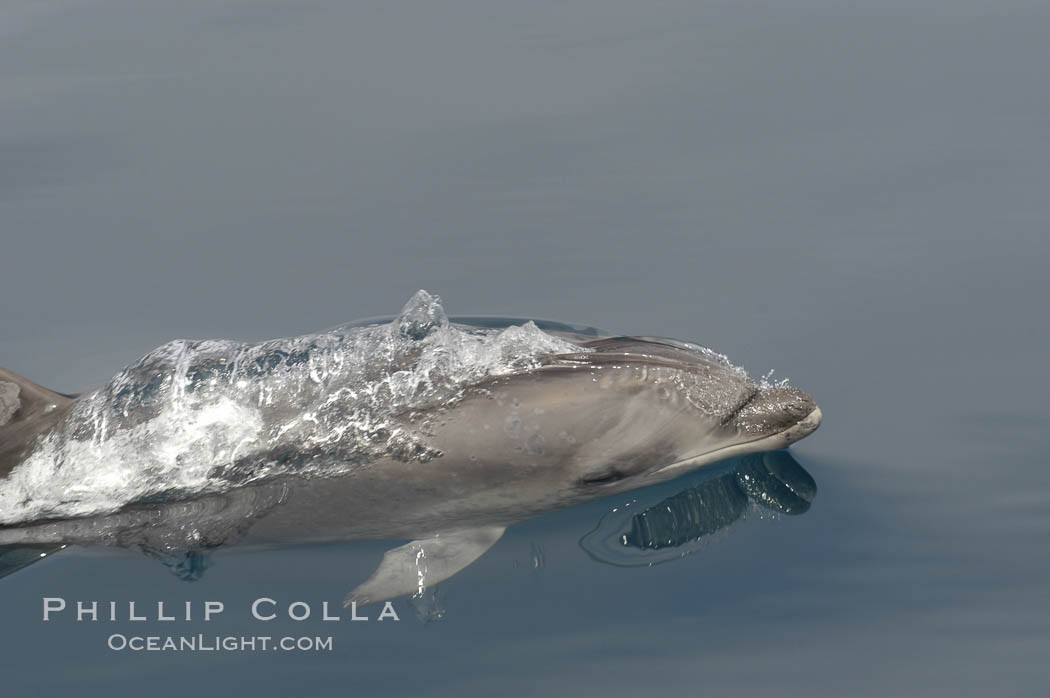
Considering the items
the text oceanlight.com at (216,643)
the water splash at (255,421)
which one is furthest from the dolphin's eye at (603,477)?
the text oceanlight.com at (216,643)

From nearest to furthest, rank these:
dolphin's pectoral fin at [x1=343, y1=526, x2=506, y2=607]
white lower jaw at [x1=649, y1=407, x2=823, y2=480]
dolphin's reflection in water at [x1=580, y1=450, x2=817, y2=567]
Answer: dolphin's pectoral fin at [x1=343, y1=526, x2=506, y2=607] → dolphin's reflection in water at [x1=580, y1=450, x2=817, y2=567] → white lower jaw at [x1=649, y1=407, x2=823, y2=480]

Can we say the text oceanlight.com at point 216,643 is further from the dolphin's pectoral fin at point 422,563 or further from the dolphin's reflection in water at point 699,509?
the dolphin's reflection in water at point 699,509

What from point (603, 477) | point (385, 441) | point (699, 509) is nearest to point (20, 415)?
point (385, 441)

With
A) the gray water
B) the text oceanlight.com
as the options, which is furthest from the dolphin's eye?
the text oceanlight.com

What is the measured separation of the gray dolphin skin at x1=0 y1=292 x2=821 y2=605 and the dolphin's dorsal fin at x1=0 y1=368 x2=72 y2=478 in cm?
1

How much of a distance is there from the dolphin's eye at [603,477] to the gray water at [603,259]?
0.63 feet

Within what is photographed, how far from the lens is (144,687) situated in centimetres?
746

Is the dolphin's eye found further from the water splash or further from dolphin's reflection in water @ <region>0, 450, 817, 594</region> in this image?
the water splash

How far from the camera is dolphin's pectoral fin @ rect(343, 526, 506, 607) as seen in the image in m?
8.03

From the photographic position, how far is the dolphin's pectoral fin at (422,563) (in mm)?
8031

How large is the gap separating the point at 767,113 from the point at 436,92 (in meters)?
3.95

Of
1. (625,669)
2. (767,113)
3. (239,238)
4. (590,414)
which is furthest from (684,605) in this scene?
(767,113)

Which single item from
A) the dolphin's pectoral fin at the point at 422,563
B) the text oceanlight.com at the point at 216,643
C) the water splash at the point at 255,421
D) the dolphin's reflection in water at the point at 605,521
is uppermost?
the water splash at the point at 255,421

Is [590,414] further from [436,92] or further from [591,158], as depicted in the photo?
[436,92]
